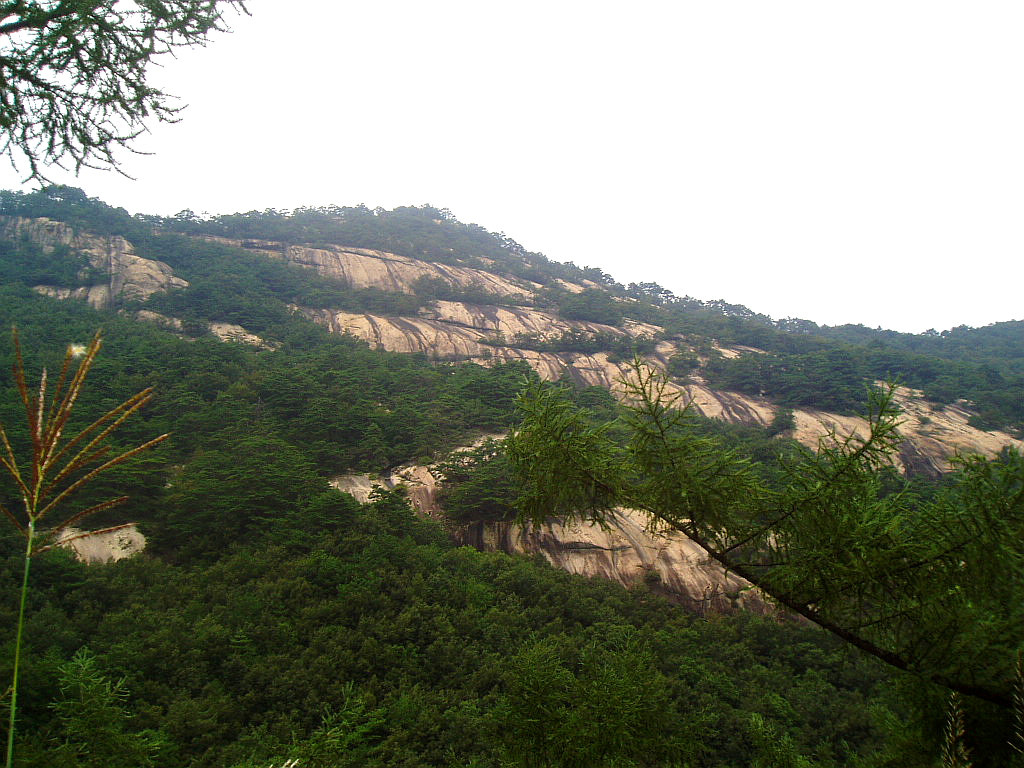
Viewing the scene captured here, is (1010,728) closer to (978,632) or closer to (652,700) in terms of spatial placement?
(978,632)

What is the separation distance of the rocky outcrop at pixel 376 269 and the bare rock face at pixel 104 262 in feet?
32.3

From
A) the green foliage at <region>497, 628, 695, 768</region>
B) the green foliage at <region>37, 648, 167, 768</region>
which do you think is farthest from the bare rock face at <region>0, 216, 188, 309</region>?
the green foliage at <region>497, 628, 695, 768</region>

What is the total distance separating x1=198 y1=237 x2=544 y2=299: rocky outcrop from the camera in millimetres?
39531

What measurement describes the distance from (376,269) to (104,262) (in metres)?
17.6

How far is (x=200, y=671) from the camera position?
7523mm

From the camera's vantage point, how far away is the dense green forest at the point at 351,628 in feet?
17.3

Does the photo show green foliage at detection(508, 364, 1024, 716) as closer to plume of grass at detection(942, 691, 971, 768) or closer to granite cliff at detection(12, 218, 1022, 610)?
plume of grass at detection(942, 691, 971, 768)

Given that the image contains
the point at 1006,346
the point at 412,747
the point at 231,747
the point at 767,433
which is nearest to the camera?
the point at 231,747

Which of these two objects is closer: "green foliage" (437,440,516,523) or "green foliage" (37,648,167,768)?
"green foliage" (37,648,167,768)

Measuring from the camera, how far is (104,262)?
98.6 ft

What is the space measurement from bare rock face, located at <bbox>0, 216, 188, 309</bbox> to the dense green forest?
16.6 feet

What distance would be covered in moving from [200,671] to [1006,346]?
55.7m

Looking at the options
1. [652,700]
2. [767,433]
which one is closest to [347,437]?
[652,700]

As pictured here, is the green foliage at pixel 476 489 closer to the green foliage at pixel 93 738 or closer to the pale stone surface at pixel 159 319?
the green foliage at pixel 93 738
